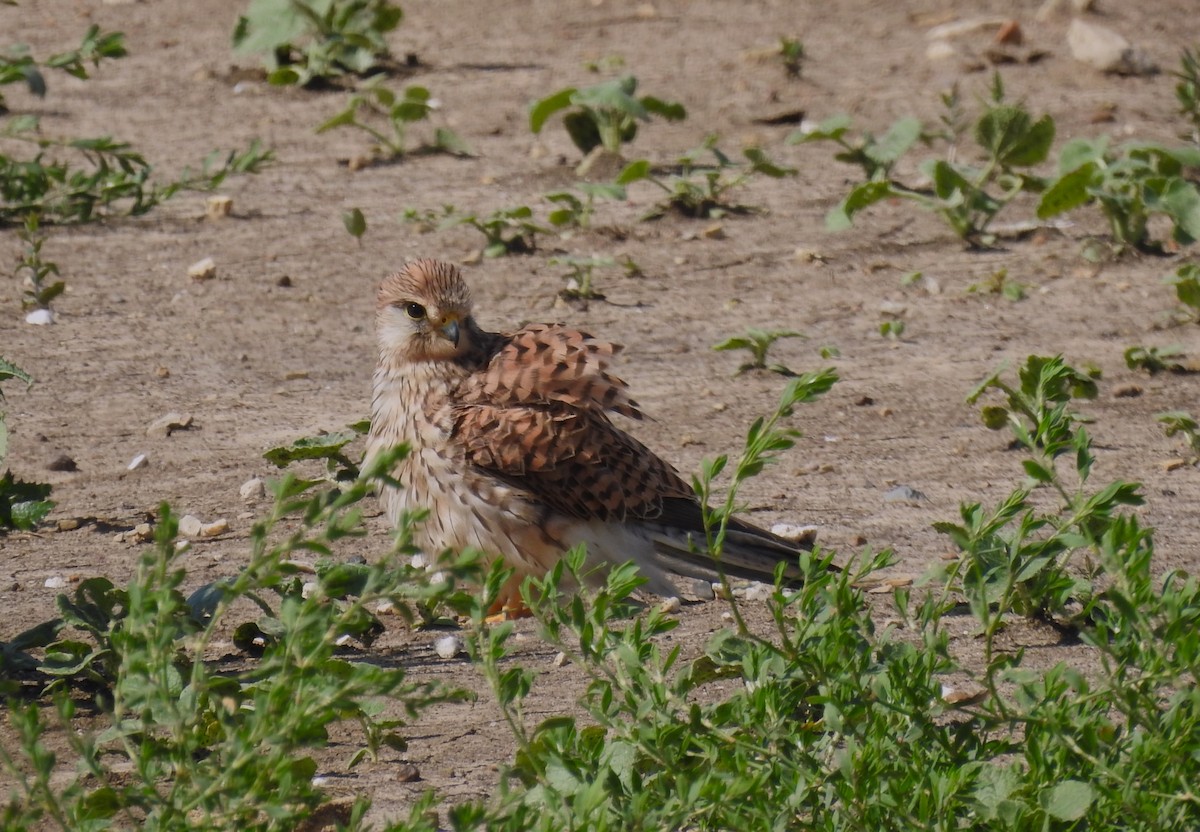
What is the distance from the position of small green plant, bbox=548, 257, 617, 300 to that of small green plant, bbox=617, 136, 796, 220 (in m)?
0.82

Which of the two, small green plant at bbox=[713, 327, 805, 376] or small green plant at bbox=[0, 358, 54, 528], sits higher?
small green plant at bbox=[0, 358, 54, 528]

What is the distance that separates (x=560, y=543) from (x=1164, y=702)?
5.96 ft

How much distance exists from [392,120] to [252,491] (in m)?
3.74

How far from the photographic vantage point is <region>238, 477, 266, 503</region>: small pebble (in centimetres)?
533

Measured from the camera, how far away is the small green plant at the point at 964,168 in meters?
7.52

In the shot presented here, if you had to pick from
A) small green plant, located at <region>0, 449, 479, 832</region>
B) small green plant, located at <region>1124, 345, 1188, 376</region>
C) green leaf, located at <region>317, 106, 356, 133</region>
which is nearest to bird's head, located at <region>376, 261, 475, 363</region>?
small green plant, located at <region>0, 449, 479, 832</region>

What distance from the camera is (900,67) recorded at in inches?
402

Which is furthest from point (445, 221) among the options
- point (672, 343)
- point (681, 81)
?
point (681, 81)

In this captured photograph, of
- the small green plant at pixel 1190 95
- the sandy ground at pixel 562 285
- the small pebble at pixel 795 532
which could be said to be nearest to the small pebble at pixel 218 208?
the sandy ground at pixel 562 285

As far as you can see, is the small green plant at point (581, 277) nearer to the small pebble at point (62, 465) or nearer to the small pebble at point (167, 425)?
the small pebble at point (167, 425)

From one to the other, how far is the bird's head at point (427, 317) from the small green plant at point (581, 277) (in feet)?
5.86

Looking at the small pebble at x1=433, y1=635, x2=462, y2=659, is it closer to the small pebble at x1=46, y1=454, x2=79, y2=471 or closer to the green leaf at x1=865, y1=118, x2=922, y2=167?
the small pebble at x1=46, y1=454, x2=79, y2=471

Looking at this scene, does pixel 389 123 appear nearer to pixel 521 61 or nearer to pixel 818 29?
pixel 521 61

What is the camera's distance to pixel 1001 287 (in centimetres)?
722
